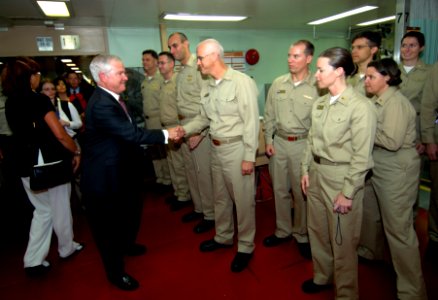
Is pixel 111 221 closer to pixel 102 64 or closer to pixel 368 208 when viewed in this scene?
pixel 102 64

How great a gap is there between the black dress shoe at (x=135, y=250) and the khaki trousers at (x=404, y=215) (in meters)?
2.17

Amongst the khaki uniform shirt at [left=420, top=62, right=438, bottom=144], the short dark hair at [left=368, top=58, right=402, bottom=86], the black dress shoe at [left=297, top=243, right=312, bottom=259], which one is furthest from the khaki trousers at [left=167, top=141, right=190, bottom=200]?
the khaki uniform shirt at [left=420, top=62, right=438, bottom=144]

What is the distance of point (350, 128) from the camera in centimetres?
168

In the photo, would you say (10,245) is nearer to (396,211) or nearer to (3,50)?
(3,50)

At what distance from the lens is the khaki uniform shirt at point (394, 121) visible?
1.81 meters

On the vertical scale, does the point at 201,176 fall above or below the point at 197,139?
below

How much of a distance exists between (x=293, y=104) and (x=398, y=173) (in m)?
0.97

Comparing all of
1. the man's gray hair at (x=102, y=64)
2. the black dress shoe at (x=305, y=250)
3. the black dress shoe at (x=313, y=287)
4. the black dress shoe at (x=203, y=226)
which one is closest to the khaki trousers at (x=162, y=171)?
the black dress shoe at (x=203, y=226)

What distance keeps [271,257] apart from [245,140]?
1.13 metres

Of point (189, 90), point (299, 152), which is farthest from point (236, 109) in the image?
point (189, 90)

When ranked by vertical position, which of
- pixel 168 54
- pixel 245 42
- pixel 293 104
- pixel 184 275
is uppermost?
pixel 245 42

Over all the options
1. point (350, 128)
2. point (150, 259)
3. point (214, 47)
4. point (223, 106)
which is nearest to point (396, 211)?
point (350, 128)

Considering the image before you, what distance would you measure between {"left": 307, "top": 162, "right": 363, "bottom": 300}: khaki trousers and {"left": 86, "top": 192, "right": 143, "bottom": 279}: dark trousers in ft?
4.65

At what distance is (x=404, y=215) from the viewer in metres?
1.90
